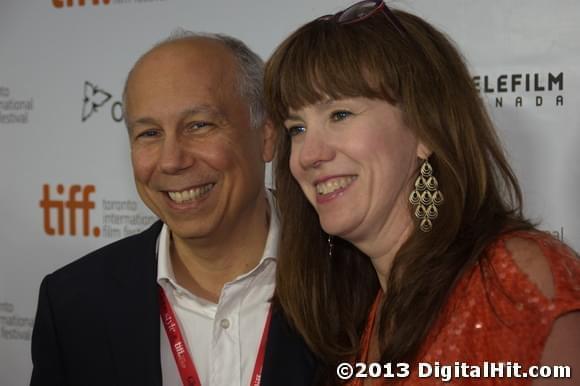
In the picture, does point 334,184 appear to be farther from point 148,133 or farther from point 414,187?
point 148,133

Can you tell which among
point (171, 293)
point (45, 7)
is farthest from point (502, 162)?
point (45, 7)

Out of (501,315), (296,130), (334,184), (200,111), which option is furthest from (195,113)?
(501,315)

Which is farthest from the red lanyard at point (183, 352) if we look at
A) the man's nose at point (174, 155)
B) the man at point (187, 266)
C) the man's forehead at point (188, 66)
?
the man's forehead at point (188, 66)

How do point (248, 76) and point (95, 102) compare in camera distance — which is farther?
point (95, 102)

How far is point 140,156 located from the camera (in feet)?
6.44

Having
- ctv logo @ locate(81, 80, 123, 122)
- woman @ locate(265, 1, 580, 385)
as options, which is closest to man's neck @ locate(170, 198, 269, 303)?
woman @ locate(265, 1, 580, 385)

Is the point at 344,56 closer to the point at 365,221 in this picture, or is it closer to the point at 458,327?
the point at 365,221

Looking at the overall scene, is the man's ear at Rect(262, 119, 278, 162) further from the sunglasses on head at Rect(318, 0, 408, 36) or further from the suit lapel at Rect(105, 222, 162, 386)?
the sunglasses on head at Rect(318, 0, 408, 36)

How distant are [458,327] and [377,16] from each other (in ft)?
2.17

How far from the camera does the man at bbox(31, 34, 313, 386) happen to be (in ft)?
6.05

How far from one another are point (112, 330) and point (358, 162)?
0.82 meters

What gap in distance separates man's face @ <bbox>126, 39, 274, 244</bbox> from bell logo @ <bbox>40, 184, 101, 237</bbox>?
1.00m

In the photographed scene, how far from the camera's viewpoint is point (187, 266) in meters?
2.04

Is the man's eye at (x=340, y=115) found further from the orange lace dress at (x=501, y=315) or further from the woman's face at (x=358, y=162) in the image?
the orange lace dress at (x=501, y=315)
